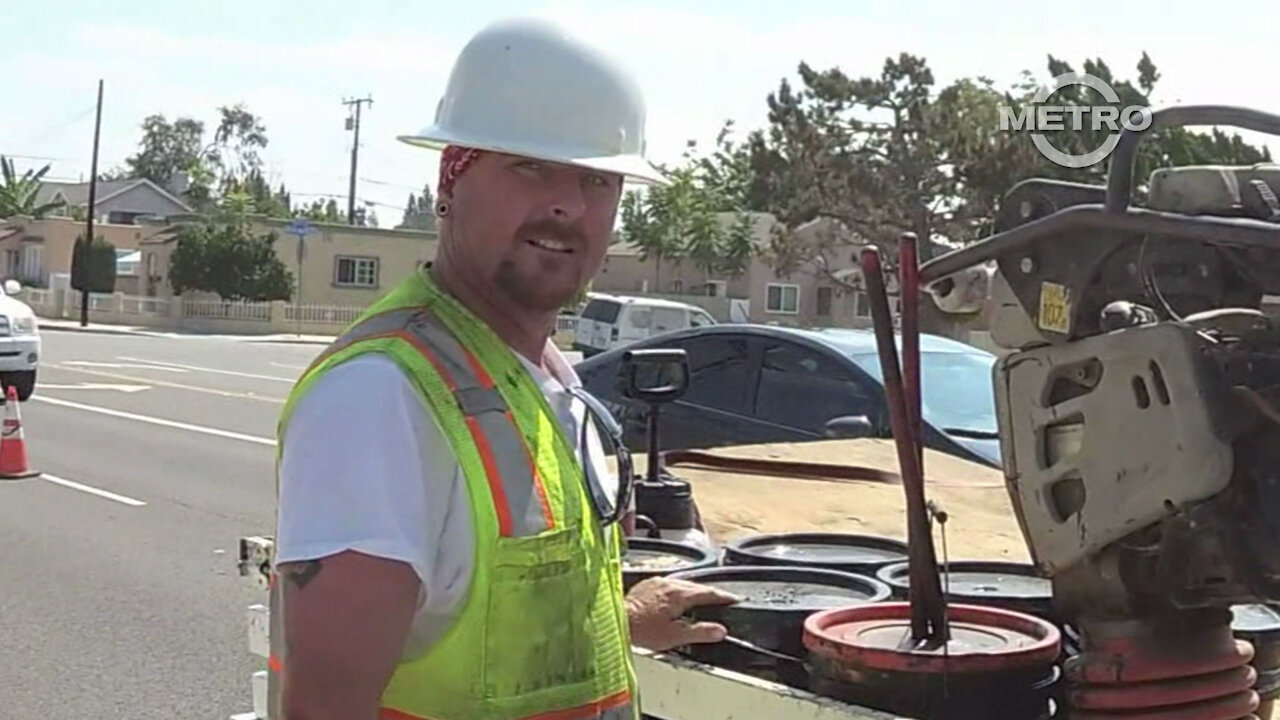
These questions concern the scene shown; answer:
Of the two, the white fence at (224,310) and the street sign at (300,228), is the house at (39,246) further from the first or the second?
the street sign at (300,228)

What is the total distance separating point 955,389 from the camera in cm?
817

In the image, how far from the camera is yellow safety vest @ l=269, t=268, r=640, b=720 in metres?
1.93

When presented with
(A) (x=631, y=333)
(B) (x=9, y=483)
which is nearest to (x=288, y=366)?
(A) (x=631, y=333)

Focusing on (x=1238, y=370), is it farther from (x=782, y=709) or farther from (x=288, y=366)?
(x=288, y=366)

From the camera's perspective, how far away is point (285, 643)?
185cm

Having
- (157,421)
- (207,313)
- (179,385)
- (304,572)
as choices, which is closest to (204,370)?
(179,385)

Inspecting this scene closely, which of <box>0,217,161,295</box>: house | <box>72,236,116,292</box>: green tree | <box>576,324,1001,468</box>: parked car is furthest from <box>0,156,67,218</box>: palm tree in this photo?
<box>576,324,1001,468</box>: parked car

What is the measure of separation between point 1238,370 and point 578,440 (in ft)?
3.11

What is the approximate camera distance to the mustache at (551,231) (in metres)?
2.08

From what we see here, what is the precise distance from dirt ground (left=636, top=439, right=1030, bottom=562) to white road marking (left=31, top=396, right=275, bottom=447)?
1023cm

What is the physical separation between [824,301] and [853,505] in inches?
2202

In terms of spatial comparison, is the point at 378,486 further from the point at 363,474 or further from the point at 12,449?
the point at 12,449

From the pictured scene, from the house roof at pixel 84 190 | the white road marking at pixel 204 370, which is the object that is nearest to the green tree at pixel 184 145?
the house roof at pixel 84 190

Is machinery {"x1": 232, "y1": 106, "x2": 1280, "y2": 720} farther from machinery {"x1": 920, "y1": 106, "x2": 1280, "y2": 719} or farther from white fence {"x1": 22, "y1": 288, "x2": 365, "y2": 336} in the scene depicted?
white fence {"x1": 22, "y1": 288, "x2": 365, "y2": 336}
